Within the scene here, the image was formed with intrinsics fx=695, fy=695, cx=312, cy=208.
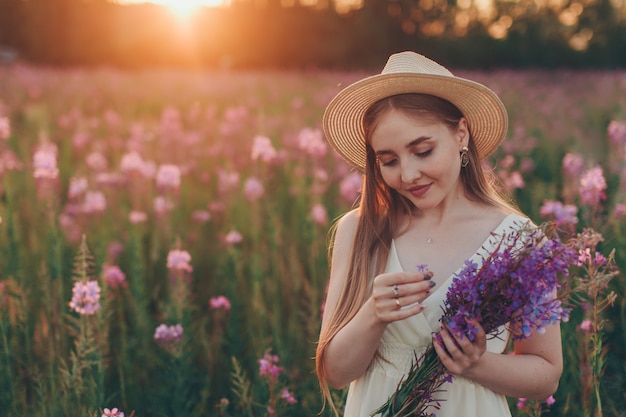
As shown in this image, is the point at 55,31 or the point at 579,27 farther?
the point at 55,31

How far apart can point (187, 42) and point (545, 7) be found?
1476 cm

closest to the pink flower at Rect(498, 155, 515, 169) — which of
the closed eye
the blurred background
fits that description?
the closed eye

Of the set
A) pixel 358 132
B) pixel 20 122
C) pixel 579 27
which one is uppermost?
pixel 579 27

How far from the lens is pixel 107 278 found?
9.71ft

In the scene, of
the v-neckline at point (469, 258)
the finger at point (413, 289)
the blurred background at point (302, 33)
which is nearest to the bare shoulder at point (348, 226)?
the v-neckline at point (469, 258)

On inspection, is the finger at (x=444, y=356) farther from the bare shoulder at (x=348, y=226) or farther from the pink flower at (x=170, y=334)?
the pink flower at (x=170, y=334)

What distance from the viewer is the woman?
1729mm

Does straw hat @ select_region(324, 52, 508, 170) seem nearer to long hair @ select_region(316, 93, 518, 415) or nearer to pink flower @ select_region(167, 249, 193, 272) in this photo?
long hair @ select_region(316, 93, 518, 415)

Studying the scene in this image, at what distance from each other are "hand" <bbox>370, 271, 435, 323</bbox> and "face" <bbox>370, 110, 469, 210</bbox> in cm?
31

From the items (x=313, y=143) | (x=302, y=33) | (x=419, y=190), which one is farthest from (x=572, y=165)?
(x=302, y=33)

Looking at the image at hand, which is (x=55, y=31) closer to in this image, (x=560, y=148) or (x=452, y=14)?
(x=452, y=14)

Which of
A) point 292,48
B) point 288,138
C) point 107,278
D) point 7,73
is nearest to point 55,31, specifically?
point 292,48

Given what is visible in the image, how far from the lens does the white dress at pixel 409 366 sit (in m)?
1.75

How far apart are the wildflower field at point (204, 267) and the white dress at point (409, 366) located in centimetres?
26
